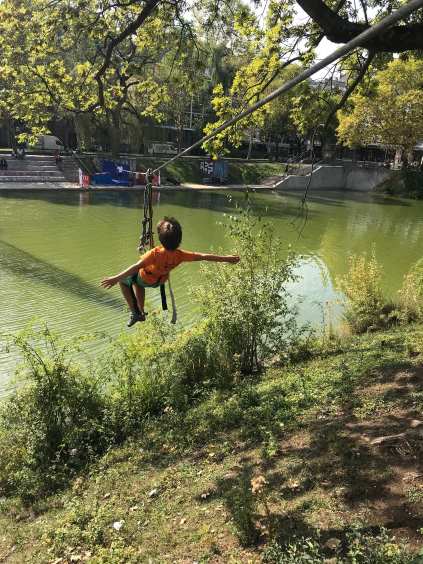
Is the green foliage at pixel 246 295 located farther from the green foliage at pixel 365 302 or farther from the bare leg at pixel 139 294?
the green foliage at pixel 365 302

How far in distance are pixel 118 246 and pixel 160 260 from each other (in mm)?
12546

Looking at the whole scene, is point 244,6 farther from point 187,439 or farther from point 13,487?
point 13,487

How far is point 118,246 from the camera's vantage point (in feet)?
54.5

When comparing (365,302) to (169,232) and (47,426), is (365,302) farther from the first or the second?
(47,426)

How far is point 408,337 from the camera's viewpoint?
23.9 feet

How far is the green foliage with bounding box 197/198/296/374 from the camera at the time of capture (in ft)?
22.5

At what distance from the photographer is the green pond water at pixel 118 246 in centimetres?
1045

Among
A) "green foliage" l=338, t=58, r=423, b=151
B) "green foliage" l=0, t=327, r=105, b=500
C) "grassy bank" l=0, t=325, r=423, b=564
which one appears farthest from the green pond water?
"green foliage" l=338, t=58, r=423, b=151

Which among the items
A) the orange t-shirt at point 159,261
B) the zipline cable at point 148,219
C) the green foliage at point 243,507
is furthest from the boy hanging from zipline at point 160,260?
the green foliage at point 243,507

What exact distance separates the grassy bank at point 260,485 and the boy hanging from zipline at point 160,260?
5.94ft

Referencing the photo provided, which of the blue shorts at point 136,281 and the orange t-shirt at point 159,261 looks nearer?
the orange t-shirt at point 159,261

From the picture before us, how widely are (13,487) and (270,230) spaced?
4.60 metres

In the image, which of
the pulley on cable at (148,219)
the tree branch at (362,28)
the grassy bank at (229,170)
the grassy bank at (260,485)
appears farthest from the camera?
the grassy bank at (229,170)

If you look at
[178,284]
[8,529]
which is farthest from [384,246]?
[8,529]
